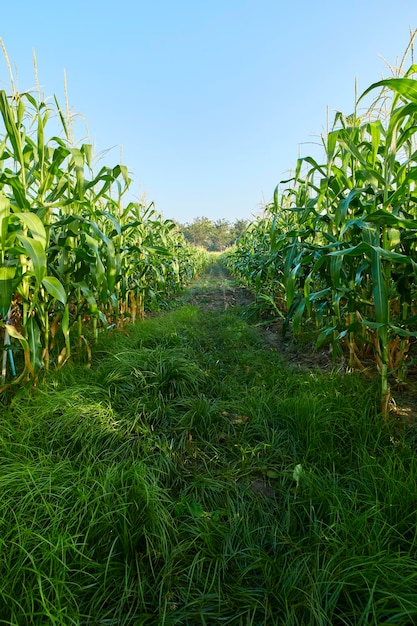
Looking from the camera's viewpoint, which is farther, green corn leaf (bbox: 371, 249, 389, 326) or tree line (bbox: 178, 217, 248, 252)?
tree line (bbox: 178, 217, 248, 252)

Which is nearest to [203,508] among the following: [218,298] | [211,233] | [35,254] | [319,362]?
[35,254]

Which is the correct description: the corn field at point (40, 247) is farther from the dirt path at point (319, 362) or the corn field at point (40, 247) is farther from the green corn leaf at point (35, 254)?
the dirt path at point (319, 362)

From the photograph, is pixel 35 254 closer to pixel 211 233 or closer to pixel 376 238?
pixel 376 238

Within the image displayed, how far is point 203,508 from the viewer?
4.09ft

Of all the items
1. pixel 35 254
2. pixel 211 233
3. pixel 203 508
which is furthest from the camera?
pixel 211 233

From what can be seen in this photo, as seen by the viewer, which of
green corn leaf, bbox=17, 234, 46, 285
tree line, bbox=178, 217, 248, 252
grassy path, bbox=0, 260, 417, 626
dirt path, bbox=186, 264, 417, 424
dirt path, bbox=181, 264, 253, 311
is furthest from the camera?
tree line, bbox=178, 217, 248, 252

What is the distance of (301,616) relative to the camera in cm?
85

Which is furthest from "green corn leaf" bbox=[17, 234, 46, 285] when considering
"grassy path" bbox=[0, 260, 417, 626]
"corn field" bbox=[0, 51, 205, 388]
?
"grassy path" bbox=[0, 260, 417, 626]

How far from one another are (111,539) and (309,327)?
2915 mm

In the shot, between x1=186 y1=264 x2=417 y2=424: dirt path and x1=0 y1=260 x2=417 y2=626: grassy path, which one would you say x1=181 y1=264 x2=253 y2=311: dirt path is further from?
x1=0 y1=260 x2=417 y2=626: grassy path

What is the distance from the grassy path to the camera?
0.88m

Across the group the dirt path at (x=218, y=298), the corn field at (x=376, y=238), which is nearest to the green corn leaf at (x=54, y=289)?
the corn field at (x=376, y=238)

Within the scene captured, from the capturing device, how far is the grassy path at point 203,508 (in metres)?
0.88

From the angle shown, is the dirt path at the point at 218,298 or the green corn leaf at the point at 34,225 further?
the dirt path at the point at 218,298
